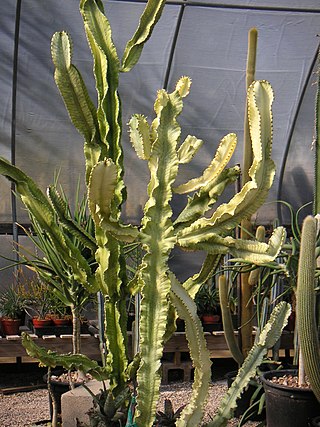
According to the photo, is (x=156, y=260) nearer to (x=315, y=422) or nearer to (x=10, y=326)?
(x=315, y=422)

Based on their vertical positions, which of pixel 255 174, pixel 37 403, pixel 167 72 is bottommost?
pixel 37 403

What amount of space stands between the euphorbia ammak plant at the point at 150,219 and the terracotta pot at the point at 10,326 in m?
2.42

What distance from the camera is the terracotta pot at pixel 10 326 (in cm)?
494

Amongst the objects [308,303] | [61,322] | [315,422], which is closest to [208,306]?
[61,322]

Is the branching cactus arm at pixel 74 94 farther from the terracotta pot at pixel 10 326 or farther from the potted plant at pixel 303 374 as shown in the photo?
the terracotta pot at pixel 10 326

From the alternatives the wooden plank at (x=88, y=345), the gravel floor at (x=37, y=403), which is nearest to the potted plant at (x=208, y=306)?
the wooden plank at (x=88, y=345)

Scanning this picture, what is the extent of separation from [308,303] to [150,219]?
2.65ft

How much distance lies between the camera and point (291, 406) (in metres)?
2.98

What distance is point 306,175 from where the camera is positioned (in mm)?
6570

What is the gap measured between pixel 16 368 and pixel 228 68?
3083 millimetres

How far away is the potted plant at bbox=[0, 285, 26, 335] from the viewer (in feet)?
16.3

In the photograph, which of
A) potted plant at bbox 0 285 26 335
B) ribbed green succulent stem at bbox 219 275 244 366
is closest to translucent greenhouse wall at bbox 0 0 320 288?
potted plant at bbox 0 285 26 335

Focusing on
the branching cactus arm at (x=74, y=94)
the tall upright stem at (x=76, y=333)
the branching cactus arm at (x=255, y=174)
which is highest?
the branching cactus arm at (x=74, y=94)

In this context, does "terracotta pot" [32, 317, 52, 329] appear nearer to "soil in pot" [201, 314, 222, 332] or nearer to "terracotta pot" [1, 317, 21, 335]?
"terracotta pot" [1, 317, 21, 335]
